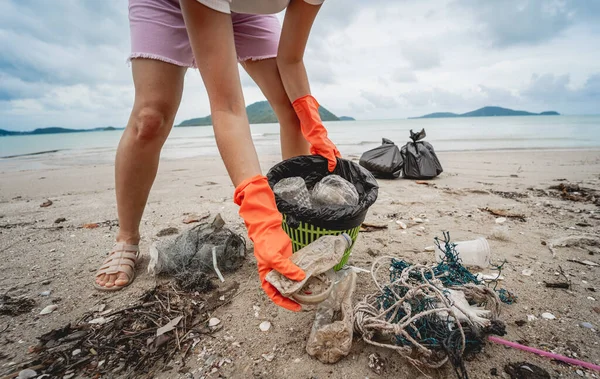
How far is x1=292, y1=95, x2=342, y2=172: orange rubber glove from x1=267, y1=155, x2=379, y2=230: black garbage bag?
0.05 metres

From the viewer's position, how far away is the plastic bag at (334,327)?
42.6 inches

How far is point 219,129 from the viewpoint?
1.33 m

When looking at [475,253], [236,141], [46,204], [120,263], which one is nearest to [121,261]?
[120,263]

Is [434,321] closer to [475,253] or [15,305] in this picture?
[475,253]

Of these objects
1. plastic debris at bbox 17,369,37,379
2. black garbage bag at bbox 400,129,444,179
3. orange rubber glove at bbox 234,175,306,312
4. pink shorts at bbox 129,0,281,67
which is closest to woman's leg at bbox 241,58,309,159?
pink shorts at bbox 129,0,281,67

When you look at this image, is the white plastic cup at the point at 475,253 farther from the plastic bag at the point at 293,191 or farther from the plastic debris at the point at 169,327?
the plastic debris at the point at 169,327

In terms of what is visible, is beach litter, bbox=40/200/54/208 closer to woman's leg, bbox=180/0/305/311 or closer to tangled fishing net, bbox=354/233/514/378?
woman's leg, bbox=180/0/305/311

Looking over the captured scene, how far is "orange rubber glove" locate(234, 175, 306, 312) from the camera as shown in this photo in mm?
1082

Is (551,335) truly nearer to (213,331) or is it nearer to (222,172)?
(213,331)

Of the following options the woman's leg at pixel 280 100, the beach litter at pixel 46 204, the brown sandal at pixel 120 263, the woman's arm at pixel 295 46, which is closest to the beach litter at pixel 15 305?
the brown sandal at pixel 120 263

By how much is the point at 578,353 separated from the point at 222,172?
483cm

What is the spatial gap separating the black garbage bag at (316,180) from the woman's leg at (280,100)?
1.19 feet

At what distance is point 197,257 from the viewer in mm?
1692

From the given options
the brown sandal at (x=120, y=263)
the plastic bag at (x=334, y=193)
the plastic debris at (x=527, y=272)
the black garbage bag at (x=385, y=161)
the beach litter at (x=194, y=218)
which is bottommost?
the plastic debris at (x=527, y=272)
